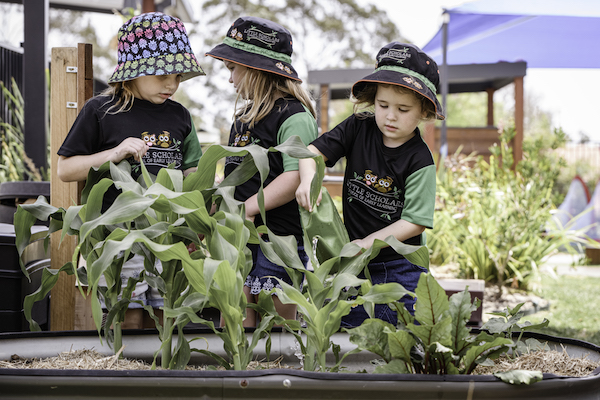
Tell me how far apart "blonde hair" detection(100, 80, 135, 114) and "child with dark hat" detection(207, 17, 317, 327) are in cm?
30

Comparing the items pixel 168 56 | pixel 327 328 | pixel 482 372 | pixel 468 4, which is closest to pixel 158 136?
pixel 168 56

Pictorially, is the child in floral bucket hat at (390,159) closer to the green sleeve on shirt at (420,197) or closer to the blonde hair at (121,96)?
the green sleeve on shirt at (420,197)

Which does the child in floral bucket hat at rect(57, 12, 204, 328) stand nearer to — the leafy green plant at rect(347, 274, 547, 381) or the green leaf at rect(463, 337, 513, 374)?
the leafy green plant at rect(347, 274, 547, 381)

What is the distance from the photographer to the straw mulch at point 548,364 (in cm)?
103

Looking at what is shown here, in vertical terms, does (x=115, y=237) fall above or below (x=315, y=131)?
below

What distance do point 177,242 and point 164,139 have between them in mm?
636

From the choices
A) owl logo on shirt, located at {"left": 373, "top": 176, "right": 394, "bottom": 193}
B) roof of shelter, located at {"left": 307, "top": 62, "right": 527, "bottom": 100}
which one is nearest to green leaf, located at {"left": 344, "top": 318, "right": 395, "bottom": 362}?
owl logo on shirt, located at {"left": 373, "top": 176, "right": 394, "bottom": 193}

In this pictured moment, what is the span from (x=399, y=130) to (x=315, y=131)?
0.33 meters

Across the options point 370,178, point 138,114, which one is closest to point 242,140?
point 138,114

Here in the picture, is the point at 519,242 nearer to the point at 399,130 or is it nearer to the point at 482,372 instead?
the point at 399,130

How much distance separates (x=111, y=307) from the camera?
1.21m

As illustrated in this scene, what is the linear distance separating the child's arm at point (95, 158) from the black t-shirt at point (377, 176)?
539 mm

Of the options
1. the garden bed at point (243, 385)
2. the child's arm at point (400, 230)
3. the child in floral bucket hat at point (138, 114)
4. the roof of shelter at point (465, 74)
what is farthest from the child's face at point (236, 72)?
the roof of shelter at point (465, 74)

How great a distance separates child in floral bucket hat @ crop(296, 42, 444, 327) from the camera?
1.50 meters
